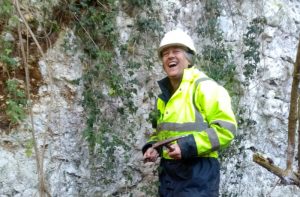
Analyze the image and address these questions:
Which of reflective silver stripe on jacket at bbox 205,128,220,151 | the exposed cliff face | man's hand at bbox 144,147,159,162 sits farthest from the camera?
the exposed cliff face

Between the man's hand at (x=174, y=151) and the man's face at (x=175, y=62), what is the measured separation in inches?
17.9

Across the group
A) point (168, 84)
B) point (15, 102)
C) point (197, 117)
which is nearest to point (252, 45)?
point (168, 84)

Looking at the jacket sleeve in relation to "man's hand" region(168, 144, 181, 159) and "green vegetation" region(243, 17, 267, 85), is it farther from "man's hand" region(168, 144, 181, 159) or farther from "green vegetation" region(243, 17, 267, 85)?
"green vegetation" region(243, 17, 267, 85)

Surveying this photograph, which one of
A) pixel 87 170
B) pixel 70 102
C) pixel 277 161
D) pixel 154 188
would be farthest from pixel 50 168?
pixel 277 161

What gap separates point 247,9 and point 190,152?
2455mm

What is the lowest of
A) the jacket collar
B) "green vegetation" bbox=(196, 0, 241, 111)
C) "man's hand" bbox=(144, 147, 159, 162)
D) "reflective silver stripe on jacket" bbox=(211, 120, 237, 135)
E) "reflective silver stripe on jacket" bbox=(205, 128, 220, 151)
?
"man's hand" bbox=(144, 147, 159, 162)

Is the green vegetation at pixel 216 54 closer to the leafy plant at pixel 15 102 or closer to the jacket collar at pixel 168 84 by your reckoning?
the jacket collar at pixel 168 84

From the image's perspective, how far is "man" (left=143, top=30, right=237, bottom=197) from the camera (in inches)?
90.0

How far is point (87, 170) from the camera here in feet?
11.2

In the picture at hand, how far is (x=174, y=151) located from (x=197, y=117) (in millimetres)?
236

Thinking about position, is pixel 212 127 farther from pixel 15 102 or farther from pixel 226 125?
pixel 15 102

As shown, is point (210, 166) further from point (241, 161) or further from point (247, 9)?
point (247, 9)

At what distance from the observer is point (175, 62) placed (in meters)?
2.59

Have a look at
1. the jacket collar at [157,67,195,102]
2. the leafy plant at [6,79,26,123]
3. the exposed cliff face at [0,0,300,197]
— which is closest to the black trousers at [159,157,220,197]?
the jacket collar at [157,67,195,102]
